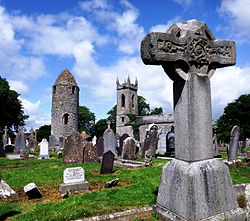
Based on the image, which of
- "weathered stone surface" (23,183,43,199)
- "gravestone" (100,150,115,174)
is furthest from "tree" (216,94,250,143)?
"weathered stone surface" (23,183,43,199)

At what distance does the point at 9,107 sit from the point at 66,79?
31.0 ft

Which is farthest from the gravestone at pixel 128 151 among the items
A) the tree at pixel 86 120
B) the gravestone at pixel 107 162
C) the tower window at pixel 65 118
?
the tree at pixel 86 120

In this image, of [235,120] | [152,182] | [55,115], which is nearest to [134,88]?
[235,120]

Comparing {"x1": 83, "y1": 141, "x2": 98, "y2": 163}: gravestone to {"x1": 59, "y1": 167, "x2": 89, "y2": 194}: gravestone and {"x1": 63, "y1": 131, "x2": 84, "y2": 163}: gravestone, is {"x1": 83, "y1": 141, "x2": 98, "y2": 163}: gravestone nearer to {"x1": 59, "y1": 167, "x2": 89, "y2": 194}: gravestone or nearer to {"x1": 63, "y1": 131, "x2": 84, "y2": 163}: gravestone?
{"x1": 63, "y1": 131, "x2": 84, "y2": 163}: gravestone

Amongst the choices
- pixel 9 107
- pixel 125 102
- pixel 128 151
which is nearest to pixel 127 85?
pixel 125 102

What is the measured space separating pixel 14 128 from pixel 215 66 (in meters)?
43.2

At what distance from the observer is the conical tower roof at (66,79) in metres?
38.0

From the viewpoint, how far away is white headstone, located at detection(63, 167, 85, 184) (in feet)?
24.6

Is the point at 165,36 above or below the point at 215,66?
above

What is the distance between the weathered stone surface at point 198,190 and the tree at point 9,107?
36901 millimetres

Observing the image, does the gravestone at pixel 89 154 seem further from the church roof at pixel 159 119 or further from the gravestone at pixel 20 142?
the church roof at pixel 159 119

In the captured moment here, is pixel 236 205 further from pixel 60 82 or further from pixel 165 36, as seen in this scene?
pixel 60 82

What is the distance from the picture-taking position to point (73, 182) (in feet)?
24.6

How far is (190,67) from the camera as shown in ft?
13.1
